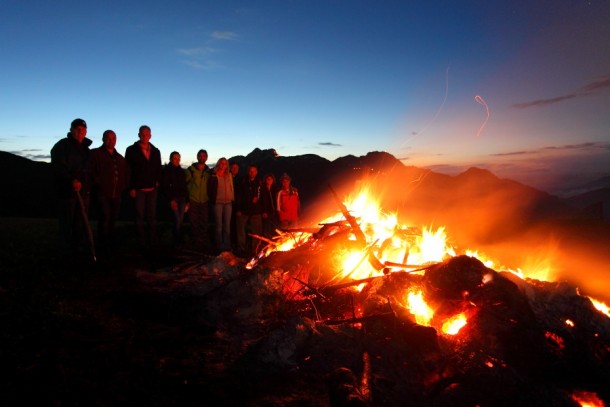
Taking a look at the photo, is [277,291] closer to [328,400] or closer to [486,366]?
[328,400]

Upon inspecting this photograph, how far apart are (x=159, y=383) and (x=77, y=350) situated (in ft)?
4.36

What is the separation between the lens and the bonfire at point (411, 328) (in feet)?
13.2

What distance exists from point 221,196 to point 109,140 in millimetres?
3348

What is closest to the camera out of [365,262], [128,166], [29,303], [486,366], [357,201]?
[486,366]

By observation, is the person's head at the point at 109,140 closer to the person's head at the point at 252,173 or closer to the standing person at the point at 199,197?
the standing person at the point at 199,197

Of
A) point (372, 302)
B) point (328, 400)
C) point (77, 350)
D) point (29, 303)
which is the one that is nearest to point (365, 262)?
point (372, 302)

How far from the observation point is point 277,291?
5.87 m

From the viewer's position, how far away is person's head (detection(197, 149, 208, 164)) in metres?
11.1

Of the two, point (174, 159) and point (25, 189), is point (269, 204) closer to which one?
point (174, 159)

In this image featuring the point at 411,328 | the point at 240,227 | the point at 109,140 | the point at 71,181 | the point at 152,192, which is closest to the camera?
the point at 411,328

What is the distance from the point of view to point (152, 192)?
9.91m

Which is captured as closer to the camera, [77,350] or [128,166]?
[77,350]

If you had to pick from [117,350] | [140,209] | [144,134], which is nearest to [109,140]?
[144,134]

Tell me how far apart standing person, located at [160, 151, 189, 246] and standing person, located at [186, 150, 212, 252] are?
0.22 m
